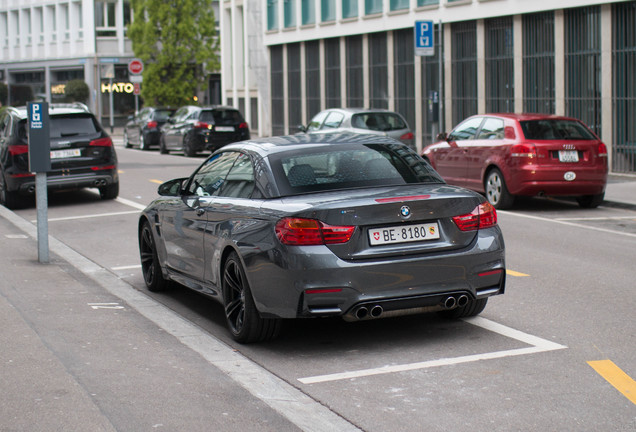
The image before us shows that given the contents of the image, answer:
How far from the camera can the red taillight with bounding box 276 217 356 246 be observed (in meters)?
6.87

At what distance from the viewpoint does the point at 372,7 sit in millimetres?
35156

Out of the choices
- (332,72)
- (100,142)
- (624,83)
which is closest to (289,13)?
(332,72)

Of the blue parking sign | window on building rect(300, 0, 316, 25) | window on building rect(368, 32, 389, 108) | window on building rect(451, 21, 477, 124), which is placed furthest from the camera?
window on building rect(300, 0, 316, 25)

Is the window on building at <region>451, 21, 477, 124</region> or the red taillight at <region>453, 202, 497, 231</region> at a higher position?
the window on building at <region>451, 21, 477, 124</region>

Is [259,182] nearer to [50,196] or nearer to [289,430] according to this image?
[289,430]

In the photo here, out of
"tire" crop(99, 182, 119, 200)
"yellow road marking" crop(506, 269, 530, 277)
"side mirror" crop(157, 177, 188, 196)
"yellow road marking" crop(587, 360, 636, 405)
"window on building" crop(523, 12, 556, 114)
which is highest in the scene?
"window on building" crop(523, 12, 556, 114)

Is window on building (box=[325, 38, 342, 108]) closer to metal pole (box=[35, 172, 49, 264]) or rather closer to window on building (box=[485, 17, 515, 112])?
window on building (box=[485, 17, 515, 112])

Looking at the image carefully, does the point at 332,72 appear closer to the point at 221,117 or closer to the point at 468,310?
the point at 221,117

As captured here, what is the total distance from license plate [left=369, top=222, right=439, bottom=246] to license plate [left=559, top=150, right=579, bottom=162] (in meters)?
9.80

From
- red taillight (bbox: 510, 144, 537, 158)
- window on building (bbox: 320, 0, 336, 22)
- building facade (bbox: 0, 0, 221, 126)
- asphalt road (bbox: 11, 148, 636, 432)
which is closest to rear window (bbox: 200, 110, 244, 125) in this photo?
window on building (bbox: 320, 0, 336, 22)

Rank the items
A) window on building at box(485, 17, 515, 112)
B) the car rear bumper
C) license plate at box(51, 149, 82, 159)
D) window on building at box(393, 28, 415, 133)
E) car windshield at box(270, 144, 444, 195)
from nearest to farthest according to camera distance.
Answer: the car rear bumper → car windshield at box(270, 144, 444, 195) → license plate at box(51, 149, 82, 159) → window on building at box(485, 17, 515, 112) → window on building at box(393, 28, 415, 133)

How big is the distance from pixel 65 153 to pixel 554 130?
317 inches

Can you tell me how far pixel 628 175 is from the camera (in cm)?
2286

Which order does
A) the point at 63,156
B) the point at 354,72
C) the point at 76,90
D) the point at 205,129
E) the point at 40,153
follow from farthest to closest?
the point at 76,90 < the point at 354,72 < the point at 205,129 < the point at 63,156 < the point at 40,153
